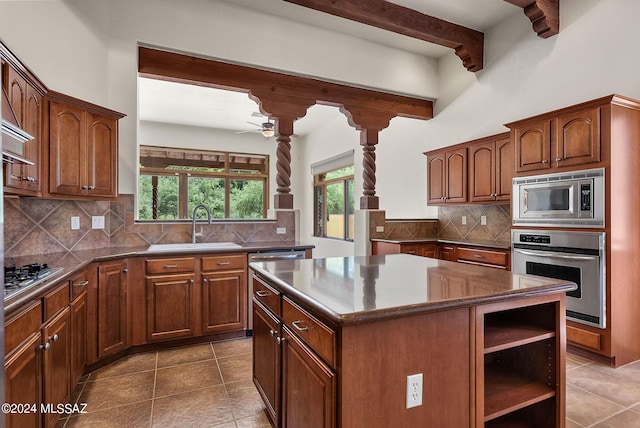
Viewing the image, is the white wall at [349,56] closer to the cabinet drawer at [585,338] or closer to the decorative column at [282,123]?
the decorative column at [282,123]

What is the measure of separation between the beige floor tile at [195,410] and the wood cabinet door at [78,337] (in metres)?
0.54

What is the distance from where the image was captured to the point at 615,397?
2291mm

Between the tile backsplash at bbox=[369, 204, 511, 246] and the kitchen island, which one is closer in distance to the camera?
the kitchen island

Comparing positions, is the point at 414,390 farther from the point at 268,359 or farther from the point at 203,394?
the point at 203,394

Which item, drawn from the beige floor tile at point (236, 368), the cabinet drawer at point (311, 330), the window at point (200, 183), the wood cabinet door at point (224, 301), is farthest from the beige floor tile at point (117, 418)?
the window at point (200, 183)

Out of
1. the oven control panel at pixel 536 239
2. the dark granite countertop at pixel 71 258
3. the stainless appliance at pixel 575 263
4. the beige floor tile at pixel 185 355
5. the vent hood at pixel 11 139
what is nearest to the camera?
the vent hood at pixel 11 139

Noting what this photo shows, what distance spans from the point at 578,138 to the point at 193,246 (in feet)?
12.0

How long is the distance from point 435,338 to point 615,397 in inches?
77.3

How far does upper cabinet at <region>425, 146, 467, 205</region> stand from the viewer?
4.41 metres

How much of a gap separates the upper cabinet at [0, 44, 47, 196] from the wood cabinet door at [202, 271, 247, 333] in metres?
1.50

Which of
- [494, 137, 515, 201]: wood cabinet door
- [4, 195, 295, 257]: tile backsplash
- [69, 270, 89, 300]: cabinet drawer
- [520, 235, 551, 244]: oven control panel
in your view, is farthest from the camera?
[494, 137, 515, 201]: wood cabinet door

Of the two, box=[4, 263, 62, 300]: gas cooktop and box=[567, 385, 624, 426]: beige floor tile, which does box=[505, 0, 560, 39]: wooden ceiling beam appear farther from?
box=[4, 263, 62, 300]: gas cooktop

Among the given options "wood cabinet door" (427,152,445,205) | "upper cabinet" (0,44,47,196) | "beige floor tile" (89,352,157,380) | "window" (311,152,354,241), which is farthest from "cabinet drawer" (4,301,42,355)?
"window" (311,152,354,241)

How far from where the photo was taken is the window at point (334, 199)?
273 inches
